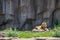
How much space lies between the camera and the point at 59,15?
20.9 m

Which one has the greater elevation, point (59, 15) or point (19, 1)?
point (19, 1)

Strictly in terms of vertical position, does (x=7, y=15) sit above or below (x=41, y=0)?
below

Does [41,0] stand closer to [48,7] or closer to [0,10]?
[48,7]

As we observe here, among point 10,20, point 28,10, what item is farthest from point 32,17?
point 10,20

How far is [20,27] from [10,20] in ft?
3.94

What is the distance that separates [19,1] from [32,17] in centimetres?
197

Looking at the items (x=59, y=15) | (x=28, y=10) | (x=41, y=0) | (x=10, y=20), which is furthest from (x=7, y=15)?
(x=59, y=15)

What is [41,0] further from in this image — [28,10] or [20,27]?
[20,27]

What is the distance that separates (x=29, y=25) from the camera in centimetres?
2069

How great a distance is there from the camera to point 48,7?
20.6 m

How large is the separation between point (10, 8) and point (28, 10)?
67.1 inches

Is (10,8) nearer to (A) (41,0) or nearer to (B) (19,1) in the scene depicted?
(B) (19,1)

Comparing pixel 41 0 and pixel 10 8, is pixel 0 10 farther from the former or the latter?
pixel 41 0

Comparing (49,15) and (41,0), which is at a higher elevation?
(41,0)
